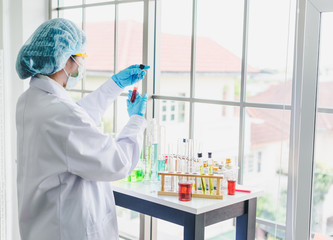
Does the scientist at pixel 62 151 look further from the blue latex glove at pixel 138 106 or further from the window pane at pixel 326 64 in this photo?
the window pane at pixel 326 64

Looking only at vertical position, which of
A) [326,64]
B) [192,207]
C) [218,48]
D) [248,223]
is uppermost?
[218,48]

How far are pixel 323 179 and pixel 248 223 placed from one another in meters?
0.38

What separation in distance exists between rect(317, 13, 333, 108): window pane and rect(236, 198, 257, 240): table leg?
0.53 meters

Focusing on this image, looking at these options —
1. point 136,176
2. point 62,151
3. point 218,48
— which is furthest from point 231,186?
point 218,48

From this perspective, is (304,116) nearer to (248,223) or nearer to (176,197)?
(248,223)

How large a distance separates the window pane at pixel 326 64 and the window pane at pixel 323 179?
72mm

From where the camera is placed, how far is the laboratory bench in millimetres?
1673

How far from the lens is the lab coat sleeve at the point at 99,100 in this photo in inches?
80.0

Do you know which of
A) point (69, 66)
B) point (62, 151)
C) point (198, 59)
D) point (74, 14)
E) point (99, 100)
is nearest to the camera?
point (62, 151)

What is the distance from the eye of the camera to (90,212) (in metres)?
1.69

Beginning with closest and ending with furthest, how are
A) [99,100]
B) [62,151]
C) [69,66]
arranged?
[62,151] < [69,66] < [99,100]

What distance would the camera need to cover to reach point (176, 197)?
1.80m

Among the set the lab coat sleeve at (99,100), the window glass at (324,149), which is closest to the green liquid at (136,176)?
the lab coat sleeve at (99,100)

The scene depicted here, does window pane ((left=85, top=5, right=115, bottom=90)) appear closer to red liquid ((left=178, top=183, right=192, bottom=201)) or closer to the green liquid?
the green liquid
